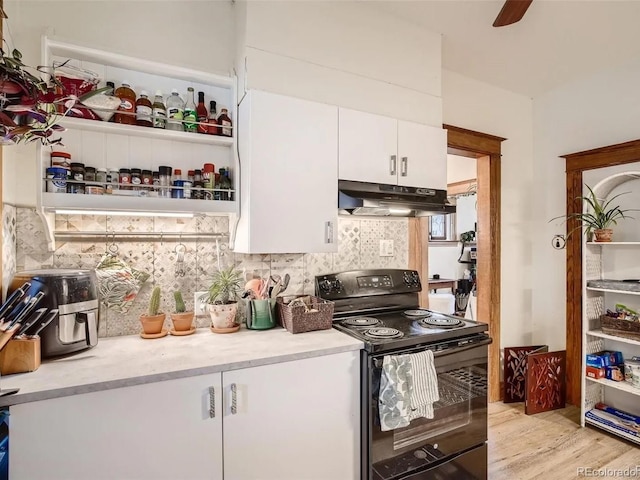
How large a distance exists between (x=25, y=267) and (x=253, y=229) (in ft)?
3.19

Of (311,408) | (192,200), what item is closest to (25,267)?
(192,200)

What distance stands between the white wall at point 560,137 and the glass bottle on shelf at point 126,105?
10.2ft

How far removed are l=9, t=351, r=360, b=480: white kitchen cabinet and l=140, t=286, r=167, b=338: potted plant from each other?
1.57ft

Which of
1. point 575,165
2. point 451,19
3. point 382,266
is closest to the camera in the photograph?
point 451,19

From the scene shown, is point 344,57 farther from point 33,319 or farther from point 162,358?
point 33,319

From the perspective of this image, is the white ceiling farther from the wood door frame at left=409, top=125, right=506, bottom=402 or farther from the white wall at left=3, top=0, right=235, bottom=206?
the white wall at left=3, top=0, right=235, bottom=206

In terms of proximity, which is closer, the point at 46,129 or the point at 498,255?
the point at 46,129

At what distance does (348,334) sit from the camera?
1706 millimetres

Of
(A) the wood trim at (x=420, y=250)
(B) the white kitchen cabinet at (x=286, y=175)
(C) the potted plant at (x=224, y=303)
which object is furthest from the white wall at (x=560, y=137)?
(C) the potted plant at (x=224, y=303)

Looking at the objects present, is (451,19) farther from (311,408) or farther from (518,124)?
(311,408)

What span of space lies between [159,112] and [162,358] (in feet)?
3.68

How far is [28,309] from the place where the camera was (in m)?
1.24

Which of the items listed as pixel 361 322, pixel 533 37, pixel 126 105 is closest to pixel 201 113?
pixel 126 105

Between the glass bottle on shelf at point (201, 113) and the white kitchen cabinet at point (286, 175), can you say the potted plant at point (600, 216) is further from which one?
the glass bottle on shelf at point (201, 113)
